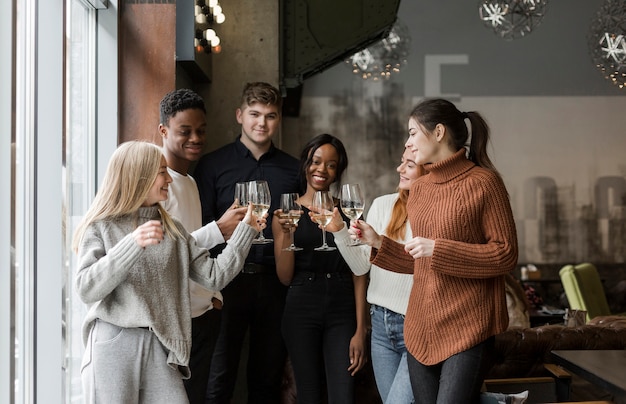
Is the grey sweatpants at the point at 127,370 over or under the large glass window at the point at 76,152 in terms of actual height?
under

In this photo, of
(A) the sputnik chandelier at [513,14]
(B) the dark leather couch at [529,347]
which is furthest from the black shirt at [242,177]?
(A) the sputnik chandelier at [513,14]

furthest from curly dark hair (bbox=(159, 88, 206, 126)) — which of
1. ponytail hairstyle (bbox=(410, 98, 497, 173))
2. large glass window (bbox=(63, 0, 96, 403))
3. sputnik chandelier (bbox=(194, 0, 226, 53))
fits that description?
ponytail hairstyle (bbox=(410, 98, 497, 173))

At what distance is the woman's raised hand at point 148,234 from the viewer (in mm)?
2330

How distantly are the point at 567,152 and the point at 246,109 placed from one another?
7.14 m

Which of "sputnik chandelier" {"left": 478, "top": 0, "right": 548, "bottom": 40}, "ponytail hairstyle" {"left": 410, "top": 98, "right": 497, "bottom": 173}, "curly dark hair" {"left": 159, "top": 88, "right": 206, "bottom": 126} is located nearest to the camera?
"ponytail hairstyle" {"left": 410, "top": 98, "right": 497, "bottom": 173}

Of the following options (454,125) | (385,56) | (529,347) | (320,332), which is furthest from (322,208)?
(385,56)

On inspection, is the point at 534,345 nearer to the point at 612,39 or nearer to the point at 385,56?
the point at 612,39

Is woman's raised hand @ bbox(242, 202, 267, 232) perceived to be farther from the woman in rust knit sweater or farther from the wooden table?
the wooden table

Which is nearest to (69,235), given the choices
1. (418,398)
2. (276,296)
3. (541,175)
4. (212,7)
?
(276,296)

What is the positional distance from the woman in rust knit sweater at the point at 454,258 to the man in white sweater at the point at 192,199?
96 centimetres

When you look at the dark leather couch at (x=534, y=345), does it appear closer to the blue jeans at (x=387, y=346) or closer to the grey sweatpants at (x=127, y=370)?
the blue jeans at (x=387, y=346)

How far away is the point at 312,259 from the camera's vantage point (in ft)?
11.2

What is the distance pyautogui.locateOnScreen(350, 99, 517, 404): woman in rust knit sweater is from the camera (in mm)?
2436

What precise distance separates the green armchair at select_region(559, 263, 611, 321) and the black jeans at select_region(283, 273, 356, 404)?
422cm
